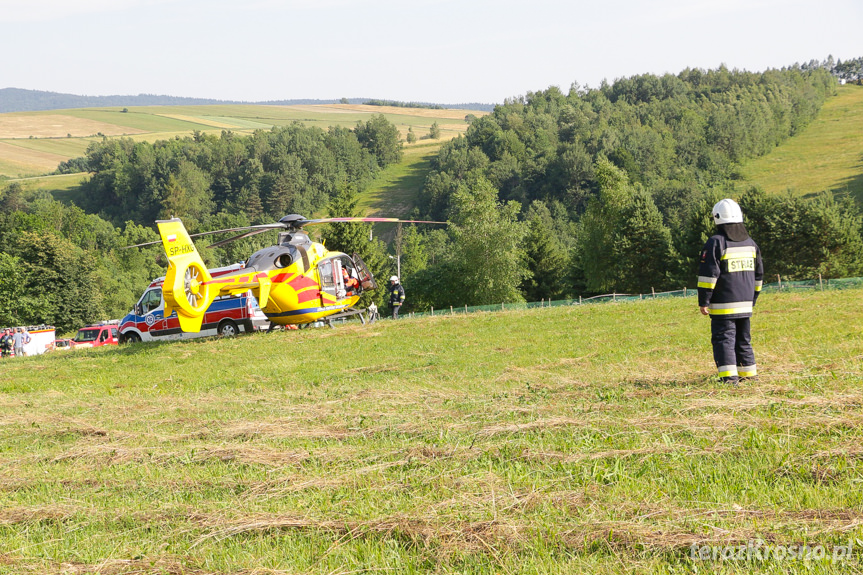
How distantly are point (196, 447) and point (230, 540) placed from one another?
3.15 m

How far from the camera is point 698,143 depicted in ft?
427

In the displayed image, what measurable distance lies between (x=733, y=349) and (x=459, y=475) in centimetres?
491

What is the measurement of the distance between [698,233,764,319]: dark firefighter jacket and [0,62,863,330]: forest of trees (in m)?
28.3

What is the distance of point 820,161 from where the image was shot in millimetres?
117562

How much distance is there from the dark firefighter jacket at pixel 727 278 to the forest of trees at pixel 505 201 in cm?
2826

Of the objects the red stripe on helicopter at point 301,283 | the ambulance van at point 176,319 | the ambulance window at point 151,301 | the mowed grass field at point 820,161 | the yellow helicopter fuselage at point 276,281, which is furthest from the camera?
the mowed grass field at point 820,161

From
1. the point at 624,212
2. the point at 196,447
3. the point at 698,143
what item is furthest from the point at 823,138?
the point at 196,447

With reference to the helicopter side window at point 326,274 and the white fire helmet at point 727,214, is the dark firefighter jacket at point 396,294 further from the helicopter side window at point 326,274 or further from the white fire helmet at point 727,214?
the white fire helmet at point 727,214

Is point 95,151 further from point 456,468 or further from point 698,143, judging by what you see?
point 456,468

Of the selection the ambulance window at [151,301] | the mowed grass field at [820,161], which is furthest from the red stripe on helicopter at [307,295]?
the mowed grass field at [820,161]

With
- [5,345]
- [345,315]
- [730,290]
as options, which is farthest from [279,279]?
[5,345]

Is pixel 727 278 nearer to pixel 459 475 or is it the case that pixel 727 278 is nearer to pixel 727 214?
pixel 727 214

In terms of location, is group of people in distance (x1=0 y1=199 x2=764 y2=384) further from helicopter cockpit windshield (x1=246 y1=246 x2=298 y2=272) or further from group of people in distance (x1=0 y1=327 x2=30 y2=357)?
group of people in distance (x1=0 y1=327 x2=30 y2=357)

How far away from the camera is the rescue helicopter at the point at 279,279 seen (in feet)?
66.0
